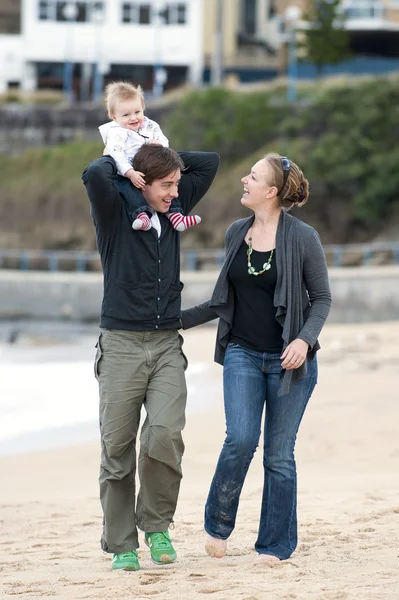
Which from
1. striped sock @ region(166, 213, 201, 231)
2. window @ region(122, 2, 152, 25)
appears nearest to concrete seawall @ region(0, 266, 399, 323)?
striped sock @ region(166, 213, 201, 231)

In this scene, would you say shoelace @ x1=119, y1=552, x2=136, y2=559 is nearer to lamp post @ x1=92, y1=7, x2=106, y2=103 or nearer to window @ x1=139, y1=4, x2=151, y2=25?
lamp post @ x1=92, y1=7, x2=106, y2=103

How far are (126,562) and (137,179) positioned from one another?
1.74 meters

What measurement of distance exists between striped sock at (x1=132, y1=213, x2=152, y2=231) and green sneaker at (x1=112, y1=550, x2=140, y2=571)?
4.85ft

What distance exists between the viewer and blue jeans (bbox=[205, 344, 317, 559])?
16.4 ft

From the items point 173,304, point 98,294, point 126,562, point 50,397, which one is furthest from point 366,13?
point 126,562

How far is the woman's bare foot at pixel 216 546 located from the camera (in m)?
→ 5.19

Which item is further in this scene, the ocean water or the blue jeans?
the ocean water

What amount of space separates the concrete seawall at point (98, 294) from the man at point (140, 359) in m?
18.0

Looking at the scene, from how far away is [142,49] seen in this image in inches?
2076

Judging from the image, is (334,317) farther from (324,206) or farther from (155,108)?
(155,108)

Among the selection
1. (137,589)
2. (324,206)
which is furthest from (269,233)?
(324,206)

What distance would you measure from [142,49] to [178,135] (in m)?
14.9

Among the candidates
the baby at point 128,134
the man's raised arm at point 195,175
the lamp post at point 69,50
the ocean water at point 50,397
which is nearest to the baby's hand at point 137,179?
the baby at point 128,134

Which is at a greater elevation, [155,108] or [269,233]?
[269,233]
